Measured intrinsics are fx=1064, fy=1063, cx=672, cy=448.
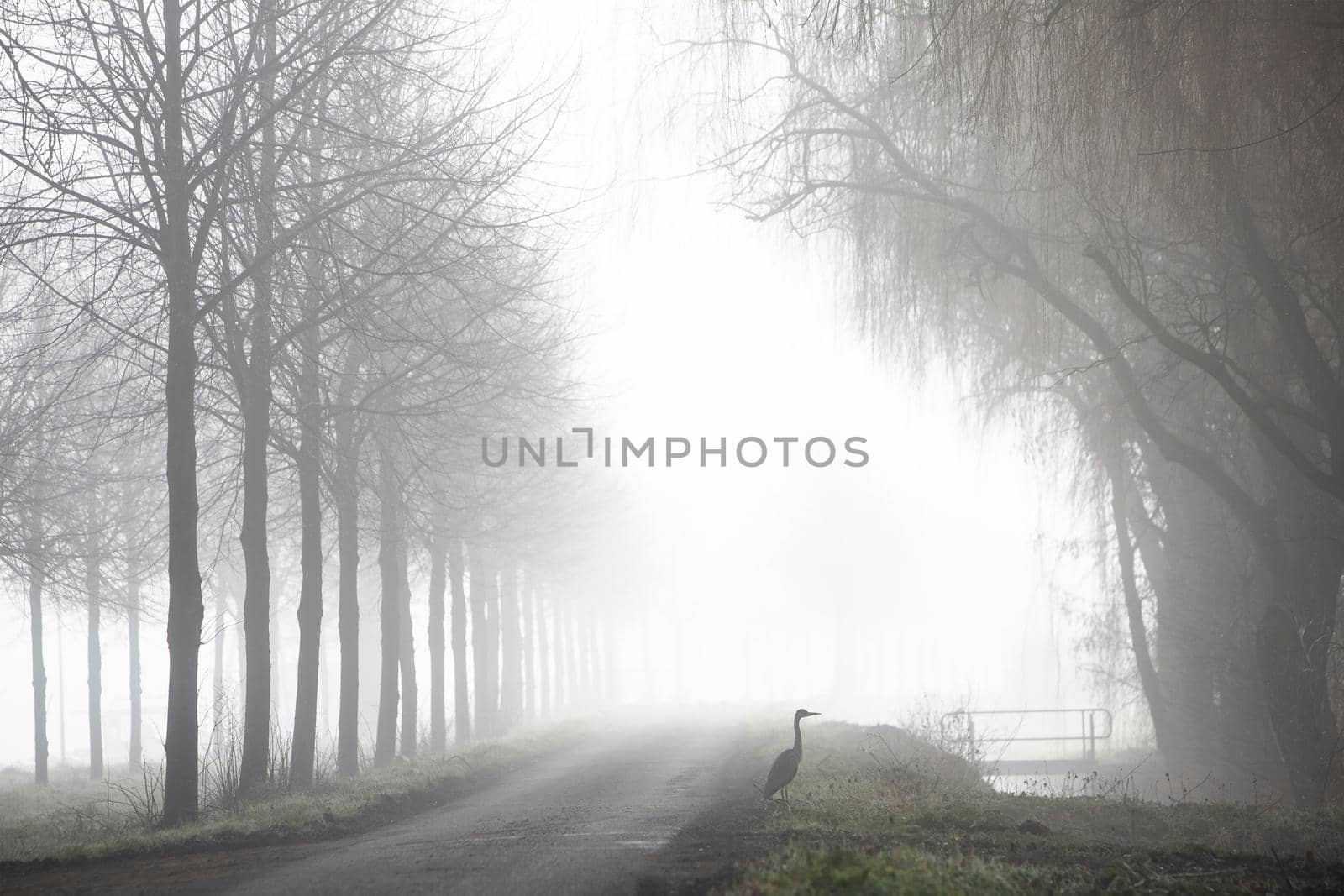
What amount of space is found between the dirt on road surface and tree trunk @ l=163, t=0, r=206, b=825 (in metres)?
2.31

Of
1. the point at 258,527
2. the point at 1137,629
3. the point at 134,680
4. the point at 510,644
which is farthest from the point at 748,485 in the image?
the point at 258,527

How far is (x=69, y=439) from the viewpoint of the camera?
1688 centimetres

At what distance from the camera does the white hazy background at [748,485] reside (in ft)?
39.4

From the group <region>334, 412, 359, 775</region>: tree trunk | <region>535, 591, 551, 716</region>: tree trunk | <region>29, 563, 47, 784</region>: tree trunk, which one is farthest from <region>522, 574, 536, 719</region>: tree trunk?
<region>334, 412, 359, 775</region>: tree trunk

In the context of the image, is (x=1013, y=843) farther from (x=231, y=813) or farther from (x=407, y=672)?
(x=407, y=672)

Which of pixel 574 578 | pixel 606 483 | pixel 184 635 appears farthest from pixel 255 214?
pixel 574 578

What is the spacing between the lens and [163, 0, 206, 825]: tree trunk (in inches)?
413

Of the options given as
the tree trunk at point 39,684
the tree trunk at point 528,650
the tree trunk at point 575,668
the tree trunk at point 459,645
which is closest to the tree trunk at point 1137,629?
the tree trunk at point 459,645

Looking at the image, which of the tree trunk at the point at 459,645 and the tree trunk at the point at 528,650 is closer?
the tree trunk at the point at 459,645

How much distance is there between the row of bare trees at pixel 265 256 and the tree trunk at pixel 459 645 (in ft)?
16.0

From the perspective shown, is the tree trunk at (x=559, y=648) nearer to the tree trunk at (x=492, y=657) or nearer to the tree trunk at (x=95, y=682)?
the tree trunk at (x=492, y=657)

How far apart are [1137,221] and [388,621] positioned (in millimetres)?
13029

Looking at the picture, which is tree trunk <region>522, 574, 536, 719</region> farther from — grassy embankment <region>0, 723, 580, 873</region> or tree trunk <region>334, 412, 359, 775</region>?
tree trunk <region>334, 412, 359, 775</region>

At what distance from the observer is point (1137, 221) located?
37.2 ft
